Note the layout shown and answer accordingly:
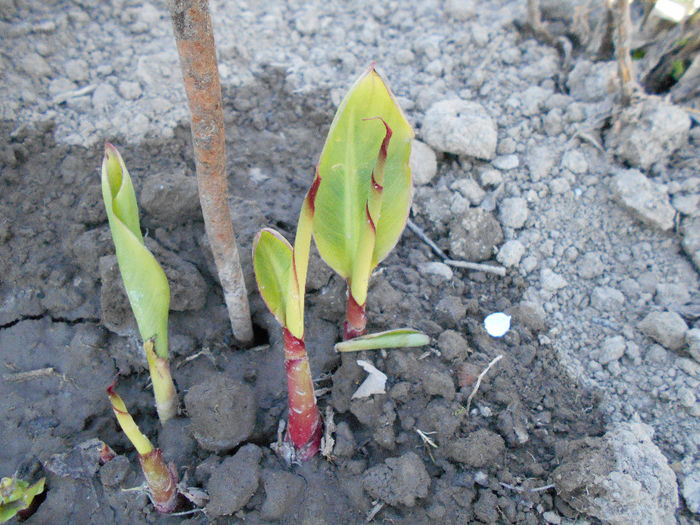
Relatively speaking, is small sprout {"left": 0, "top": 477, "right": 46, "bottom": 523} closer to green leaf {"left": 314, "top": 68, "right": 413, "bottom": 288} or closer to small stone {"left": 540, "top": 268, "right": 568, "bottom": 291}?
green leaf {"left": 314, "top": 68, "right": 413, "bottom": 288}

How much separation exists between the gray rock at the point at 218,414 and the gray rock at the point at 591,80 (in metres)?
1.69

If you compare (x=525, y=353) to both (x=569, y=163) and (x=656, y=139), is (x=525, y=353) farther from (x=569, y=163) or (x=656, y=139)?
(x=656, y=139)

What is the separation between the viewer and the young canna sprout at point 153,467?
1.15 metres

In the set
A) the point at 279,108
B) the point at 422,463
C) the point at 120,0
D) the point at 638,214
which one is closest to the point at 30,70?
the point at 120,0

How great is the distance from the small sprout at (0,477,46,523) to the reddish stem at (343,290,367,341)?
0.86 metres

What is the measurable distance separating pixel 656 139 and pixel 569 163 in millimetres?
300

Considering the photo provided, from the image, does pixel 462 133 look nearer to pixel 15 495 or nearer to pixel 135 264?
pixel 135 264

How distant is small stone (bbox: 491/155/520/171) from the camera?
196 centimetres

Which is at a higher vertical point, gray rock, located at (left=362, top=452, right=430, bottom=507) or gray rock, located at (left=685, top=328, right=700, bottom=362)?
gray rock, located at (left=685, top=328, right=700, bottom=362)

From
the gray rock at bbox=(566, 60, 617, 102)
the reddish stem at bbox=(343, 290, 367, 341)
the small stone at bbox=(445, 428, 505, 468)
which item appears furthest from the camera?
the gray rock at bbox=(566, 60, 617, 102)

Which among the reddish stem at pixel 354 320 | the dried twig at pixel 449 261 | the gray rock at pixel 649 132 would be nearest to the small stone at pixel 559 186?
the gray rock at pixel 649 132

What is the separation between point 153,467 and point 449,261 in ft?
3.49

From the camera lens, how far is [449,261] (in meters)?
1.80

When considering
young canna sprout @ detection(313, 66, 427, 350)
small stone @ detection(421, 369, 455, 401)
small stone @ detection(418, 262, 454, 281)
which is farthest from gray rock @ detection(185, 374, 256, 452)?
small stone @ detection(418, 262, 454, 281)
